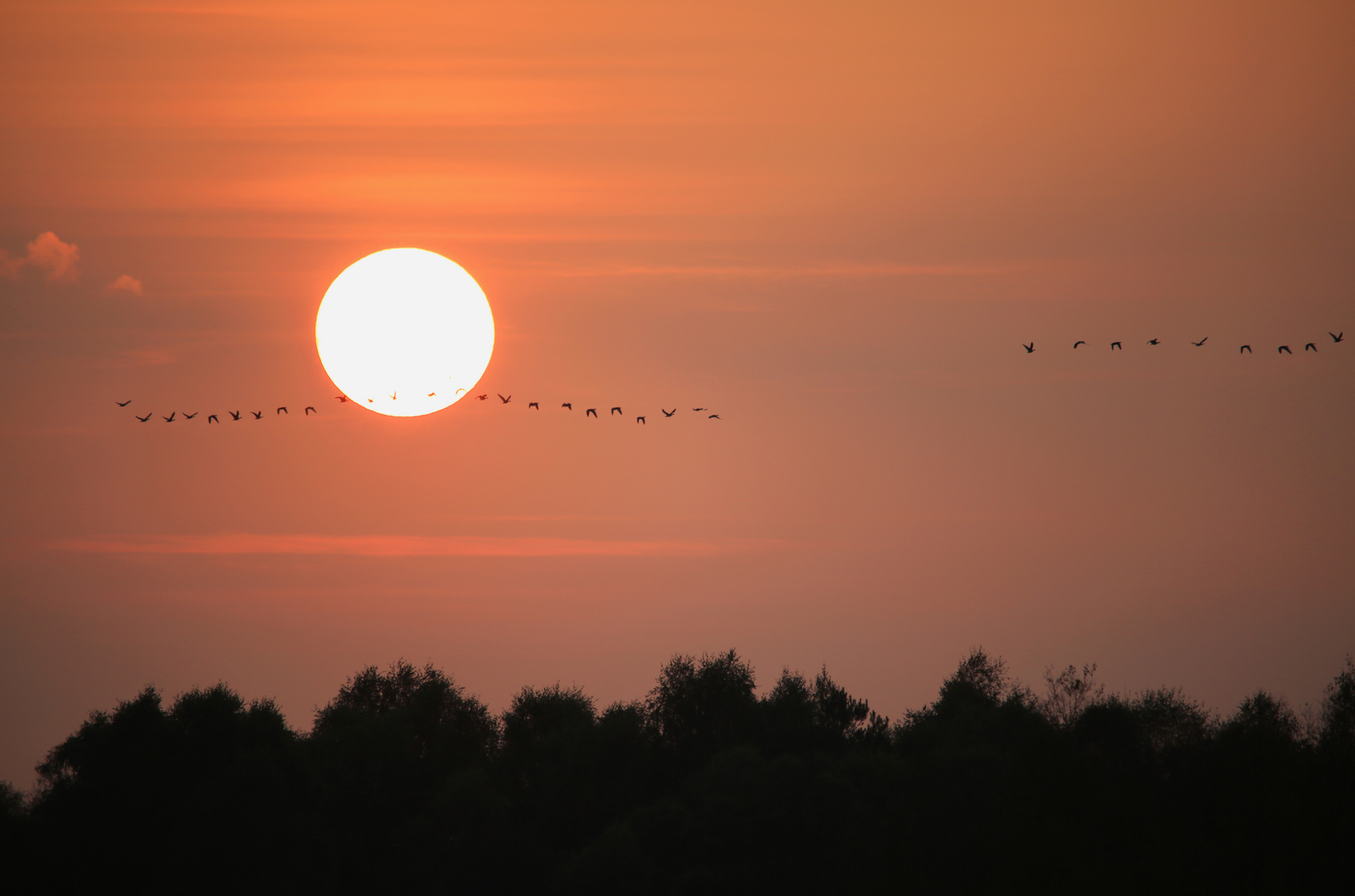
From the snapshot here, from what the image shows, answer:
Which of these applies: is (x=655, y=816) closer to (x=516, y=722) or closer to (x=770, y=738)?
(x=770, y=738)

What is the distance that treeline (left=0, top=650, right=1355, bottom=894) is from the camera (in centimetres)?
5978

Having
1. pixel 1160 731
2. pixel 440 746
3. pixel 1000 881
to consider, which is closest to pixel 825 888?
pixel 1000 881

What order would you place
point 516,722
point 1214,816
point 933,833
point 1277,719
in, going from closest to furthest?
point 1214,816 → point 933,833 → point 1277,719 → point 516,722

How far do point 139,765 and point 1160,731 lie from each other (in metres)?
62.2

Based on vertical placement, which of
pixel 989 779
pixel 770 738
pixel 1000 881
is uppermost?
pixel 770 738

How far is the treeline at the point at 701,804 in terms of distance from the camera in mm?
59781

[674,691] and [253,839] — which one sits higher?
[674,691]

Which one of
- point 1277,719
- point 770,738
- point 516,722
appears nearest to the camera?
point 1277,719

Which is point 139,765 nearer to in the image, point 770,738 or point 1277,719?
point 770,738

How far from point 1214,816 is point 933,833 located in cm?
1362

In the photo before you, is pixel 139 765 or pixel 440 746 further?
pixel 440 746

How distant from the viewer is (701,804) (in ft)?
258

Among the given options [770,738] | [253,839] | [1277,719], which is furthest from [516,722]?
[1277,719]

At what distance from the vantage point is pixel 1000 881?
195 feet
